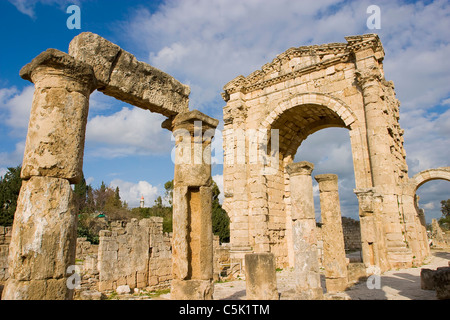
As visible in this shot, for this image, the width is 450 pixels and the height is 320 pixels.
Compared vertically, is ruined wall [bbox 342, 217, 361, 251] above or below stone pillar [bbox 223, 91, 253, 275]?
below

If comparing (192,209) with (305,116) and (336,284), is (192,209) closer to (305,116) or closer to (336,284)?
(336,284)

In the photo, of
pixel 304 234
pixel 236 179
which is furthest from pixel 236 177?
pixel 304 234

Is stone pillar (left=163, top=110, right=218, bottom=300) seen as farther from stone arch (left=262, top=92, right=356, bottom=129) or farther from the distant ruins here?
stone arch (left=262, top=92, right=356, bottom=129)

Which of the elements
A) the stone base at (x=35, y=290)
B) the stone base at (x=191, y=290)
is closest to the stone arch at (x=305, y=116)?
the stone base at (x=191, y=290)

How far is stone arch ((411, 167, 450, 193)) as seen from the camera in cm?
1130

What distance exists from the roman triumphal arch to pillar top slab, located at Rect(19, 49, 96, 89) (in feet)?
23.2

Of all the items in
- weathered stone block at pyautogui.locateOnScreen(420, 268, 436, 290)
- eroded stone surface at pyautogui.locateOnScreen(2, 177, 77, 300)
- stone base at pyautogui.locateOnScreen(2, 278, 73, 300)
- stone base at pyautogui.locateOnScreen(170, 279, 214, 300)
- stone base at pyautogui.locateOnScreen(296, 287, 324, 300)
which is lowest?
stone base at pyautogui.locateOnScreen(296, 287, 324, 300)

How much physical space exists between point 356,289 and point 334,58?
9093mm

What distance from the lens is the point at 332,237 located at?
8.01 meters

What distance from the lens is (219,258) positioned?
565 inches

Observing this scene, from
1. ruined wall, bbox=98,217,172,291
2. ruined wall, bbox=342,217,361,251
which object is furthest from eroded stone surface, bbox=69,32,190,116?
ruined wall, bbox=342,217,361,251

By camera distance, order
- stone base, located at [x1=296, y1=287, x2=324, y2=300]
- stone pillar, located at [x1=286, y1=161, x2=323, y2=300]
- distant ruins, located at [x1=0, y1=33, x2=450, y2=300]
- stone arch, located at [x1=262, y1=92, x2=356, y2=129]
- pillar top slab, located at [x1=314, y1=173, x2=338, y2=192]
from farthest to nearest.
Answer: stone arch, located at [x1=262, y1=92, x2=356, y2=129], pillar top slab, located at [x1=314, y1=173, x2=338, y2=192], stone pillar, located at [x1=286, y1=161, x2=323, y2=300], stone base, located at [x1=296, y1=287, x2=324, y2=300], distant ruins, located at [x1=0, y1=33, x2=450, y2=300]

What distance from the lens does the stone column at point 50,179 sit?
348cm
